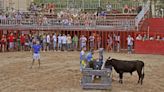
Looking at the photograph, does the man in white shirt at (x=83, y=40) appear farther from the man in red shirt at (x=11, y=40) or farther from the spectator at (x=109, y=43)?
the man in red shirt at (x=11, y=40)

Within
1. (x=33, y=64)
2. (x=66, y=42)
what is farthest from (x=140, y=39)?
(x=33, y=64)

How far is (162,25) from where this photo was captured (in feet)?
116

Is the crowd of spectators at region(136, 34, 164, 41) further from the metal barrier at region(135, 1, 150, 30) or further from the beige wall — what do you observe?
the beige wall

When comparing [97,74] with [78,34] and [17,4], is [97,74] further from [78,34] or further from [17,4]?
[17,4]

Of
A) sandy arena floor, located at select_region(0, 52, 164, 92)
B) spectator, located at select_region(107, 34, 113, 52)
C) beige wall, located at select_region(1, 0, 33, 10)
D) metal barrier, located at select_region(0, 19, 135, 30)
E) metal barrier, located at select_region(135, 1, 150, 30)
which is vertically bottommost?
sandy arena floor, located at select_region(0, 52, 164, 92)

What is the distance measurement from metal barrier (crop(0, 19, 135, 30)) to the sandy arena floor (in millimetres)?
6211

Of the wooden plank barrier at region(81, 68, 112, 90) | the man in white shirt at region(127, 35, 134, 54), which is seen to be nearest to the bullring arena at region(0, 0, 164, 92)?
the man in white shirt at region(127, 35, 134, 54)

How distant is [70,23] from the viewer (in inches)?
1369

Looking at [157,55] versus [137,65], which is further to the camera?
[157,55]

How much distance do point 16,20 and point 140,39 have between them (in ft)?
32.2

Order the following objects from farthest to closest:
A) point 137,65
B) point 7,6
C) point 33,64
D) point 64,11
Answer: point 7,6
point 64,11
point 33,64
point 137,65

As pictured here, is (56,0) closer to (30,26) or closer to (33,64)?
(30,26)

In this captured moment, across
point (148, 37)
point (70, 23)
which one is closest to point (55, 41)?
point (70, 23)

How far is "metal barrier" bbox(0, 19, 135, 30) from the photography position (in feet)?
112
